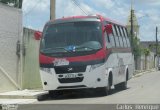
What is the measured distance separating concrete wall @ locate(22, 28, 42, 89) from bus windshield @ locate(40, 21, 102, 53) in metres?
4.90

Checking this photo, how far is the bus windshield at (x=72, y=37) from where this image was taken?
2161 cm

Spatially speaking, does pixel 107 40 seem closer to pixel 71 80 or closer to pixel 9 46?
pixel 71 80

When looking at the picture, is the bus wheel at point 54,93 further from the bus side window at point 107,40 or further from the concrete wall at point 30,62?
the concrete wall at point 30,62

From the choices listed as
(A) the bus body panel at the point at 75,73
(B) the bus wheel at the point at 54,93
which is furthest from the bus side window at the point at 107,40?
(B) the bus wheel at the point at 54,93

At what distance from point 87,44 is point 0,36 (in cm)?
459

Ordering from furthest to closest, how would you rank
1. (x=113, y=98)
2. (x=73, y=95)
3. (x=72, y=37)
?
(x=73, y=95) → (x=72, y=37) → (x=113, y=98)

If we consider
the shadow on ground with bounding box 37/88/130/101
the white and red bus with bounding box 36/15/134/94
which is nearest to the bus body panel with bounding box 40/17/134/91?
the white and red bus with bounding box 36/15/134/94

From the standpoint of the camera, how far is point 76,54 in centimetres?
2145

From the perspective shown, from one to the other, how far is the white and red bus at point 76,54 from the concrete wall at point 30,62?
14.6 ft

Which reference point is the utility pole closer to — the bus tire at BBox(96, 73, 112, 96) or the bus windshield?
the bus windshield

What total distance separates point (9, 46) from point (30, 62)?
2.81 metres

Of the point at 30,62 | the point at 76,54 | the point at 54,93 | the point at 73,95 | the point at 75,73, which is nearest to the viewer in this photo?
the point at 75,73

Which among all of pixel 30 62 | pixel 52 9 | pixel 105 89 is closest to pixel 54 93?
pixel 105 89

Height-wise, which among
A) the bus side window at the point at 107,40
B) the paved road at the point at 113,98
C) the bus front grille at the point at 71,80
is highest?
the bus side window at the point at 107,40
